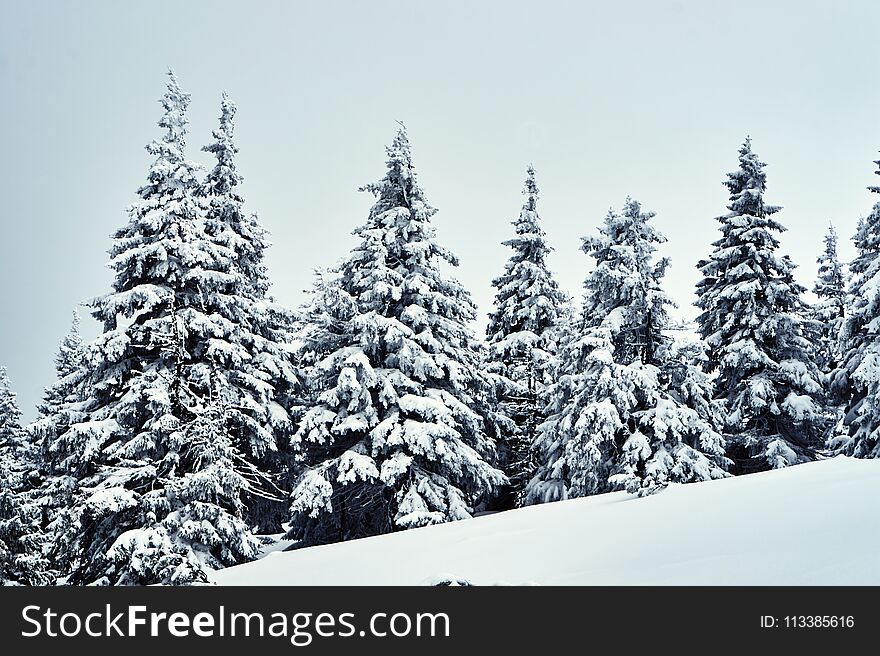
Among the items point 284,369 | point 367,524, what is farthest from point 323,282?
point 367,524

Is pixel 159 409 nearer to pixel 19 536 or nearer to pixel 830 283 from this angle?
pixel 19 536

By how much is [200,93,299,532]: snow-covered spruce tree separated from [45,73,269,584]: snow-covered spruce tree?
18 centimetres

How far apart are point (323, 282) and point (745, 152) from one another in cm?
1405

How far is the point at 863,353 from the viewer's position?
16.2 meters

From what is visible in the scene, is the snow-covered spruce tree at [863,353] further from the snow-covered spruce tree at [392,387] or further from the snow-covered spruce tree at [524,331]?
the snow-covered spruce tree at [392,387]

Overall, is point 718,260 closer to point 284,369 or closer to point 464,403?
point 464,403

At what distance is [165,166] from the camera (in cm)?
1455

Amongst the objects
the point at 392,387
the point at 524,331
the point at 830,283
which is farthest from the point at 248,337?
the point at 830,283

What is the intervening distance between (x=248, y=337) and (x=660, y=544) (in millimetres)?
12169

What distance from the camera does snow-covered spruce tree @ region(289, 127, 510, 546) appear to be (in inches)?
591

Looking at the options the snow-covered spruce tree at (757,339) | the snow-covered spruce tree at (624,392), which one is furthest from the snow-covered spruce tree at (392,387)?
the snow-covered spruce tree at (757,339)

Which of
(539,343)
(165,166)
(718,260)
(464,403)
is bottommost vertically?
(464,403)

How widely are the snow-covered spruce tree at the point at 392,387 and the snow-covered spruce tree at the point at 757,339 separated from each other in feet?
25.1

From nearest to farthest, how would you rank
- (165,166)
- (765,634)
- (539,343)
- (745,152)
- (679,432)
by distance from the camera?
(765,634)
(165,166)
(679,432)
(745,152)
(539,343)
